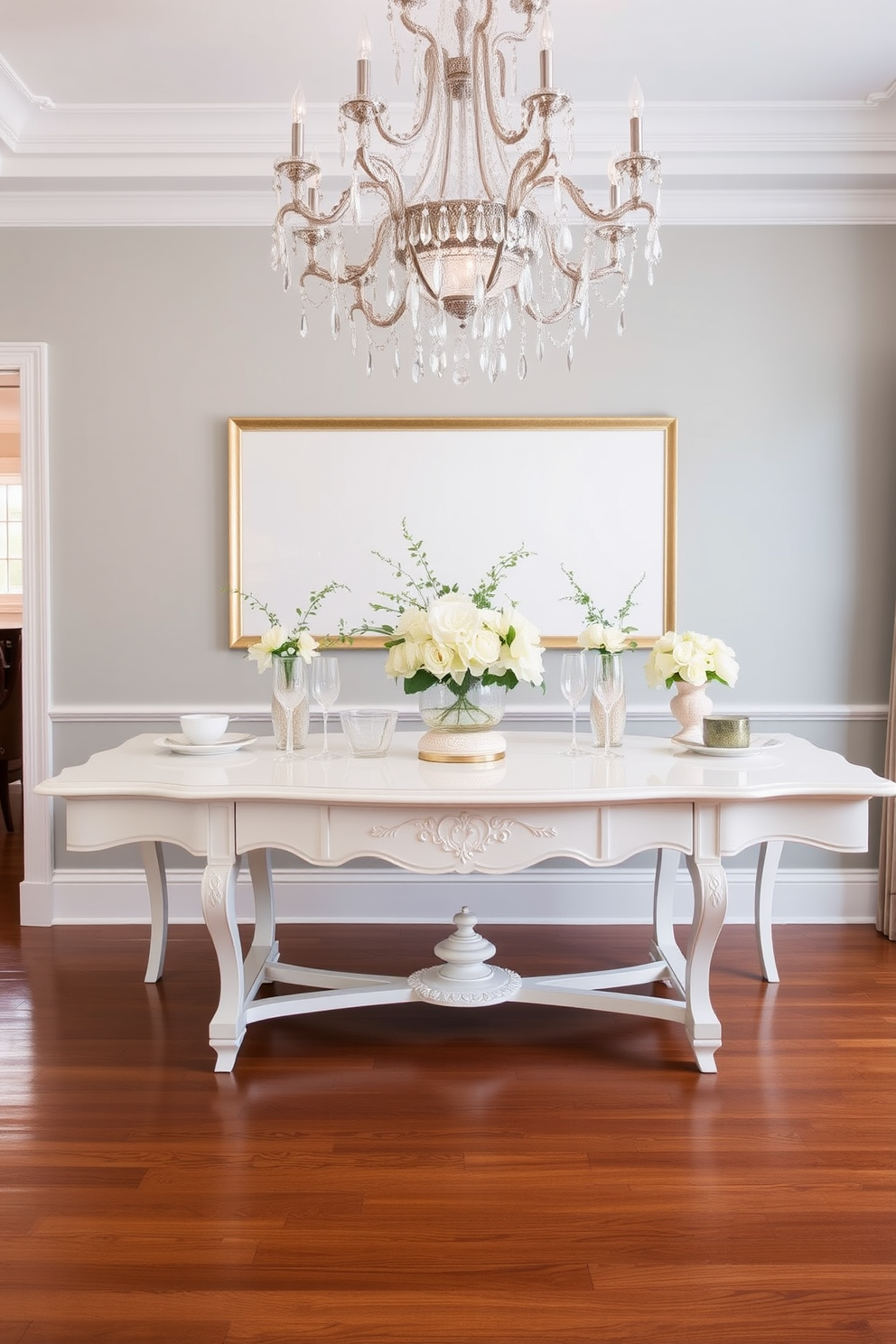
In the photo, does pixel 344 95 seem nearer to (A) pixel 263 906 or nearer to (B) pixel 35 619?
(B) pixel 35 619

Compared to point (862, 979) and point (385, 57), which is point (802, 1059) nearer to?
point (862, 979)

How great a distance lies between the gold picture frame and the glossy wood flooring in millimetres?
1491

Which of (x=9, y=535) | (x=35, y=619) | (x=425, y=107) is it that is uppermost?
(x=425, y=107)

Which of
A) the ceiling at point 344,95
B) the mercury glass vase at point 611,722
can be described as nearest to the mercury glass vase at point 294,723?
the mercury glass vase at point 611,722

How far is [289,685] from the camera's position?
2779mm

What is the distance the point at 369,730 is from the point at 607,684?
2.15ft

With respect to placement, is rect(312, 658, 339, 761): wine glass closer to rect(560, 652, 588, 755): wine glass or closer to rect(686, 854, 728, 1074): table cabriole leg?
rect(560, 652, 588, 755): wine glass

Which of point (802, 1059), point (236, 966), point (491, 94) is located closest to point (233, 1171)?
point (236, 966)

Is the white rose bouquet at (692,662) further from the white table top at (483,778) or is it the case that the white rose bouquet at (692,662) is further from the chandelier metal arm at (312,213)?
the chandelier metal arm at (312,213)

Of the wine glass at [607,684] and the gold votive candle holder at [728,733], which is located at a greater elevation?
the wine glass at [607,684]

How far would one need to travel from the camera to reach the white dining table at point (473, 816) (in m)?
2.40

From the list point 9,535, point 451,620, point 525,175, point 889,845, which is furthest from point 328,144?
point 9,535

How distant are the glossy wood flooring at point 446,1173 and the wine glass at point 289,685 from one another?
2.84 feet

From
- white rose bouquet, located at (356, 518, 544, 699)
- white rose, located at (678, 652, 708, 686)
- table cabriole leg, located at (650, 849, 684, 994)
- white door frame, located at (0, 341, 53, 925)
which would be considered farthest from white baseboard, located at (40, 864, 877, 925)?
white rose bouquet, located at (356, 518, 544, 699)
